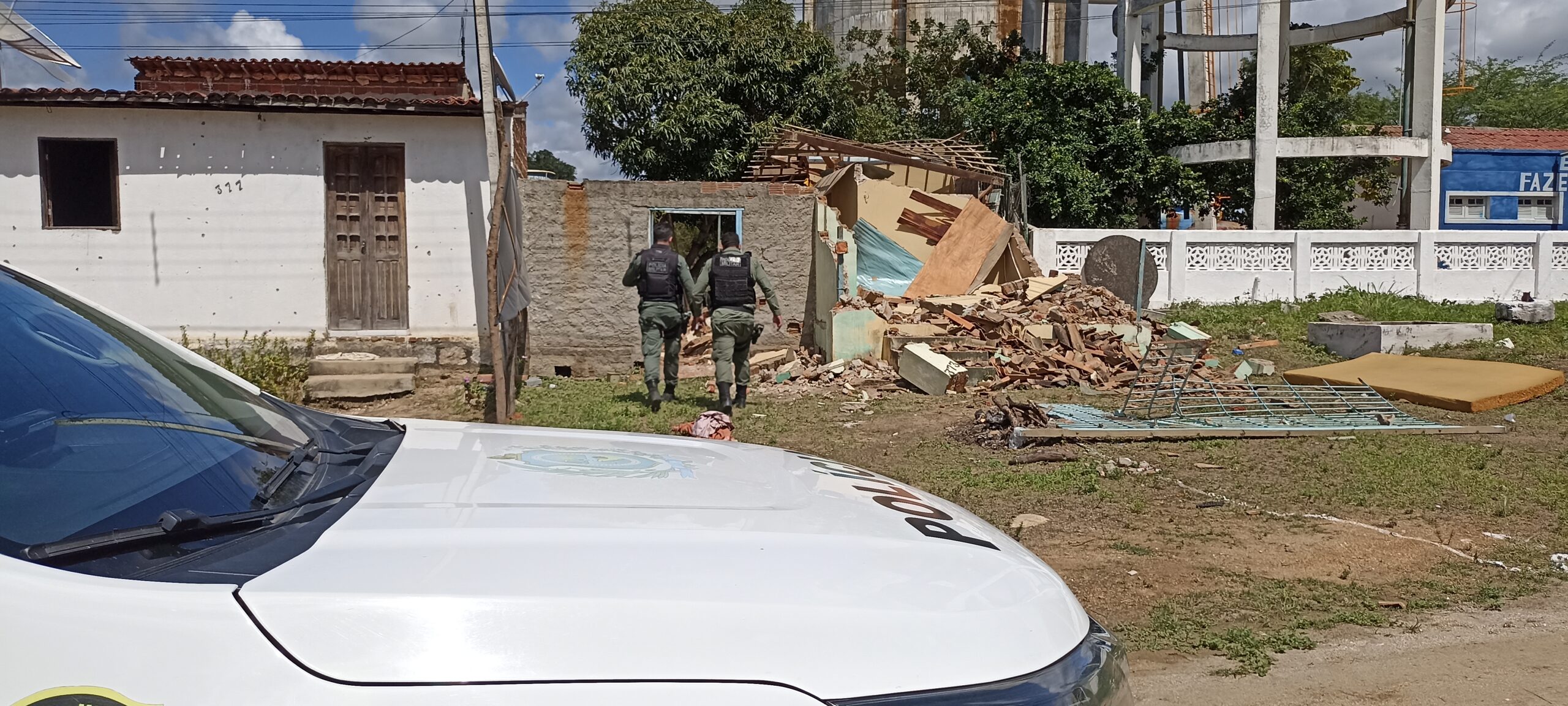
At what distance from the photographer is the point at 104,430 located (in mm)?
1941

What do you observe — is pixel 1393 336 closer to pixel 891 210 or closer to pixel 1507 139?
pixel 891 210

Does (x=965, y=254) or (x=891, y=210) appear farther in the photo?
(x=891, y=210)

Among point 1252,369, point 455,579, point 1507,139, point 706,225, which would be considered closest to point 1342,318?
point 1252,369

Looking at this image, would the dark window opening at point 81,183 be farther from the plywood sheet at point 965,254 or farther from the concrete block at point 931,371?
the plywood sheet at point 965,254

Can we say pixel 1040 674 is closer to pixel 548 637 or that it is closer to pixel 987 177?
pixel 548 637

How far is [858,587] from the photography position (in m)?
1.58

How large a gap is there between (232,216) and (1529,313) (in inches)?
661

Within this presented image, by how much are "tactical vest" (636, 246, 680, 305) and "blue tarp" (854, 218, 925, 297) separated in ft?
15.0

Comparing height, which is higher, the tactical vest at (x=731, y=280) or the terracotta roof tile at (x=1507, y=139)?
the terracotta roof tile at (x=1507, y=139)

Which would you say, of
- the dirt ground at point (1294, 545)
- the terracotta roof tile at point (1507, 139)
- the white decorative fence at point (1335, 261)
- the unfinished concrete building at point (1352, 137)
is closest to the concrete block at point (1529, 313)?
the white decorative fence at point (1335, 261)

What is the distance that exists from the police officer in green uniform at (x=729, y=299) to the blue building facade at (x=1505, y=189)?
25.3 meters

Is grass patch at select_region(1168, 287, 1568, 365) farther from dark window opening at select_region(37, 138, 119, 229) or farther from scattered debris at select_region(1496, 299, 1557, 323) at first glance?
dark window opening at select_region(37, 138, 119, 229)

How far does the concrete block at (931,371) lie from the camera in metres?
11.8

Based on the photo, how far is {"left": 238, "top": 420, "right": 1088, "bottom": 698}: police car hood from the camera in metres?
1.37
